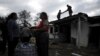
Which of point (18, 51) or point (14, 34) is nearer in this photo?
point (18, 51)

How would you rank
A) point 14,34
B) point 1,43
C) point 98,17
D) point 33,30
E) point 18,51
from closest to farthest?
point 18,51 → point 33,30 → point 14,34 → point 1,43 → point 98,17

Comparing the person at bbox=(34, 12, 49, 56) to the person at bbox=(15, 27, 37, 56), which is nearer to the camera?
the person at bbox=(15, 27, 37, 56)

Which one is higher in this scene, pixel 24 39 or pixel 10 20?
pixel 10 20

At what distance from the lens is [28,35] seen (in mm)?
5340

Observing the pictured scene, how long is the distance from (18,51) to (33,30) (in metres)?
0.68

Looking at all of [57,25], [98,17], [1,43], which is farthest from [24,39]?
[57,25]

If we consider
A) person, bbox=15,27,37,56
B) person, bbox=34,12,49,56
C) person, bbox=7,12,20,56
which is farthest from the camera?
person, bbox=7,12,20,56

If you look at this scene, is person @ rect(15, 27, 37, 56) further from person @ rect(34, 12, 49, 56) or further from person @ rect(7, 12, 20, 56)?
person @ rect(7, 12, 20, 56)

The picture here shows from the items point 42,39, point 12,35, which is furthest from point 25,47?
point 12,35

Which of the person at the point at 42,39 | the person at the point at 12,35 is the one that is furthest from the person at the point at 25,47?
the person at the point at 12,35

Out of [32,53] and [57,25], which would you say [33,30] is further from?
[57,25]

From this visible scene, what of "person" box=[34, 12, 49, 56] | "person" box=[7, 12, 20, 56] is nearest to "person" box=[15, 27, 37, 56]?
"person" box=[34, 12, 49, 56]

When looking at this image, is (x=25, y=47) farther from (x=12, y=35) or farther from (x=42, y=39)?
(x=12, y=35)

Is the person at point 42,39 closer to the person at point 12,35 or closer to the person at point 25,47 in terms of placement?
the person at point 25,47
